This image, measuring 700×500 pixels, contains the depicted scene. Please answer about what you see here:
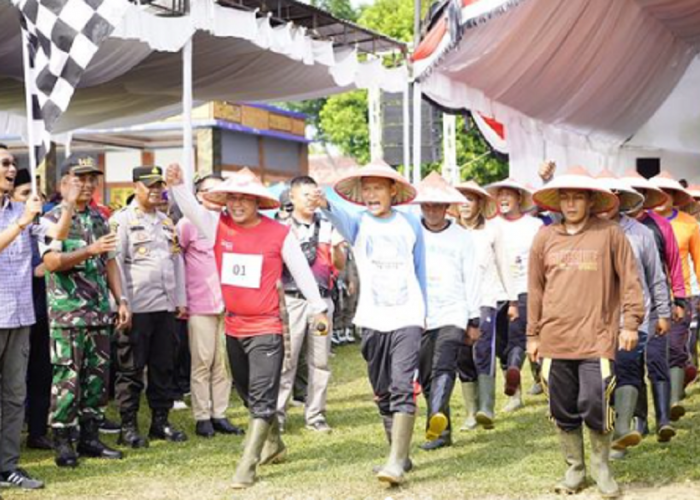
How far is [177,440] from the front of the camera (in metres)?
8.44

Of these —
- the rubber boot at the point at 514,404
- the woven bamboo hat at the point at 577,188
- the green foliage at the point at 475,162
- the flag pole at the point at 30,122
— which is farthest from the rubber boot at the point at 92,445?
the green foliage at the point at 475,162

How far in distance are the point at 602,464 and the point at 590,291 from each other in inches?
40.5

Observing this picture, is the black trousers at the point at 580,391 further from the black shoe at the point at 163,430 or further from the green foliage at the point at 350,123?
the green foliage at the point at 350,123

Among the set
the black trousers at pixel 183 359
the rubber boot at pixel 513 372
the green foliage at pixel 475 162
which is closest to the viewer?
the rubber boot at pixel 513 372

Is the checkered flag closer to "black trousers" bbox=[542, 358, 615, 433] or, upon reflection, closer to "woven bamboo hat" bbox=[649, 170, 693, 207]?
"black trousers" bbox=[542, 358, 615, 433]

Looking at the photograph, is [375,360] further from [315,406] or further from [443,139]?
[443,139]

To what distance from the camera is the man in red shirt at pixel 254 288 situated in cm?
688

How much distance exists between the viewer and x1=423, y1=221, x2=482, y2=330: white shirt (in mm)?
7734

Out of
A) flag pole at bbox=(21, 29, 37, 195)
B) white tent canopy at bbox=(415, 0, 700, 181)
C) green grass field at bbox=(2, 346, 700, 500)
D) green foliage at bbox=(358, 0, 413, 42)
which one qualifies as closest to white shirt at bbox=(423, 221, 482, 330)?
green grass field at bbox=(2, 346, 700, 500)

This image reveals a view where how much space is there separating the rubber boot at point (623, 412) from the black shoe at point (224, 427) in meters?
2.96

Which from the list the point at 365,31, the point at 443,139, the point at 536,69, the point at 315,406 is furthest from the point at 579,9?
the point at 443,139

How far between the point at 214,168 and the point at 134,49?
2190 cm

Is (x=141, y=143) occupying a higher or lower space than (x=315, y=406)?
higher

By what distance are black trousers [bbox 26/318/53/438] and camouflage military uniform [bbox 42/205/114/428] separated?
81 centimetres
